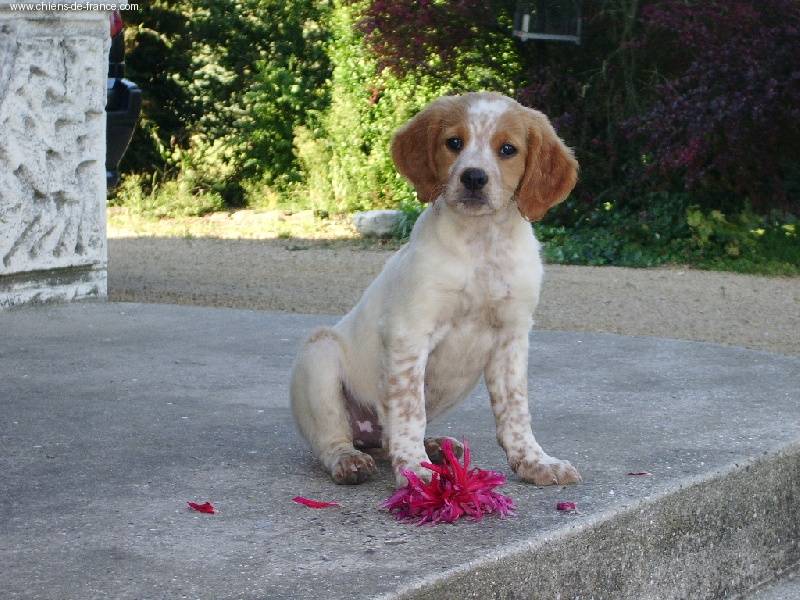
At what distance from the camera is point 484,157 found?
9.66 feet

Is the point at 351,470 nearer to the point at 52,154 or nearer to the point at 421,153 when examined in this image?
the point at 421,153

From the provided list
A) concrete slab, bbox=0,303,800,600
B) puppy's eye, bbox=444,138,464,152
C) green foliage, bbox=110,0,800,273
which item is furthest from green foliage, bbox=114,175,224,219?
puppy's eye, bbox=444,138,464,152

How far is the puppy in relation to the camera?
2945mm

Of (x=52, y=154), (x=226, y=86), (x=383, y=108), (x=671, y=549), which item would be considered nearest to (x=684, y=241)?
(x=383, y=108)

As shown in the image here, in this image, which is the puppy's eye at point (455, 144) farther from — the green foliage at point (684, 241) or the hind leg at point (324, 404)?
the green foliage at point (684, 241)

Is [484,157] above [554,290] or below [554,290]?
above

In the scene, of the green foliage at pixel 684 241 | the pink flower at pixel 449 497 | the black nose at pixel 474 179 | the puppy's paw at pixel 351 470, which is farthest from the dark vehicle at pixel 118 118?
the pink flower at pixel 449 497

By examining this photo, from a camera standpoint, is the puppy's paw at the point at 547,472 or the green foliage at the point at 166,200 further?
the green foliage at the point at 166,200

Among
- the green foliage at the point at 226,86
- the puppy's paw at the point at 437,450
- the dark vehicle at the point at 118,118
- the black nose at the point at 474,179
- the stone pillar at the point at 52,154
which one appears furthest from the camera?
the green foliage at the point at 226,86

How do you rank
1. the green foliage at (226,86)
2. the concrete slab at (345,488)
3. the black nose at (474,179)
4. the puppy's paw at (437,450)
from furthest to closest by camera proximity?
the green foliage at (226,86)
the puppy's paw at (437,450)
the black nose at (474,179)
the concrete slab at (345,488)

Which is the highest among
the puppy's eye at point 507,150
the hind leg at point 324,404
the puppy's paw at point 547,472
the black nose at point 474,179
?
the puppy's eye at point 507,150

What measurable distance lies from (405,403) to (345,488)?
0.92 ft

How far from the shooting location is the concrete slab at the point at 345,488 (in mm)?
2404

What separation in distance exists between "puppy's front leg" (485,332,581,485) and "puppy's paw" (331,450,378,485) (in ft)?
1.25
